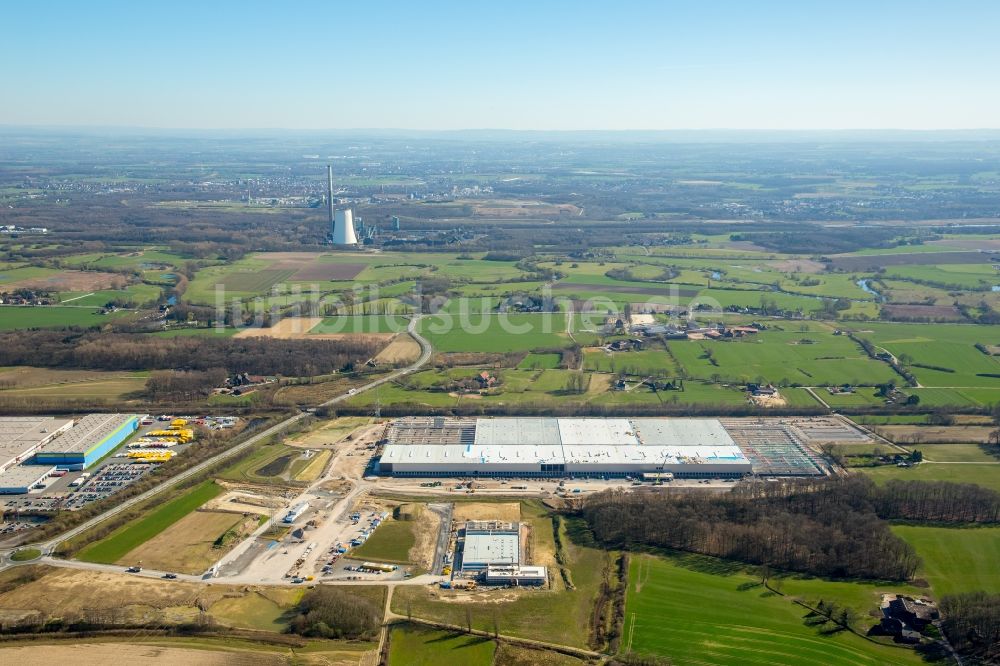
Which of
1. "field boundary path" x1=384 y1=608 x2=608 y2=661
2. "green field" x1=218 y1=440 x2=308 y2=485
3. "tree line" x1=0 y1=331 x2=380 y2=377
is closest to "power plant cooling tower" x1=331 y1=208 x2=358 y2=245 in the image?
"tree line" x1=0 y1=331 x2=380 y2=377

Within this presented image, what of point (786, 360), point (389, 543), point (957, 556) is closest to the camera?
point (957, 556)

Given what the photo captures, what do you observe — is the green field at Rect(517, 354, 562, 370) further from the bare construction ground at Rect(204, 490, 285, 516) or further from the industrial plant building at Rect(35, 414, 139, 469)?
the industrial plant building at Rect(35, 414, 139, 469)

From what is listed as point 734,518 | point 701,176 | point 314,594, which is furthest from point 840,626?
point 701,176

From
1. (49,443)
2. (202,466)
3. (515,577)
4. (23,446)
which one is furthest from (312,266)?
(515,577)

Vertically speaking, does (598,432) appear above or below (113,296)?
below

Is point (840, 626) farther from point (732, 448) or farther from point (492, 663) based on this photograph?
point (732, 448)

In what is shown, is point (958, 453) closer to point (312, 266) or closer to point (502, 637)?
point (502, 637)
